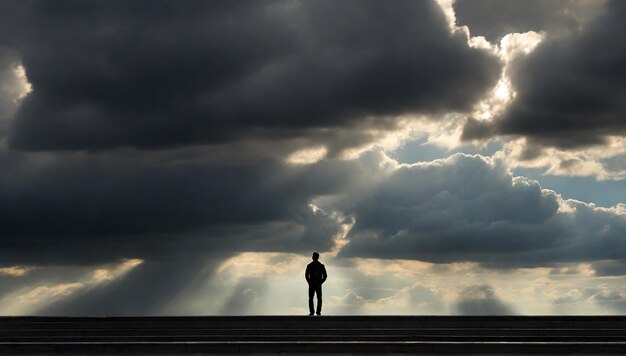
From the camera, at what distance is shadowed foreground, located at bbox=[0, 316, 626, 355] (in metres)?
16.5

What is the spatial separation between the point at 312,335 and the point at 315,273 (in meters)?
8.63

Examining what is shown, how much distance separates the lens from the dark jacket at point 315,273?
3017cm

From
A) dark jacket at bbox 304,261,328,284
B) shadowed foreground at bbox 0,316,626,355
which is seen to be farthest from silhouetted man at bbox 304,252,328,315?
shadowed foreground at bbox 0,316,626,355

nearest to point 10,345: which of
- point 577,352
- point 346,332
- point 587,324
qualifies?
point 346,332

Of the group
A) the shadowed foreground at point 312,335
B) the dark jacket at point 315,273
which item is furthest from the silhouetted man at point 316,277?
the shadowed foreground at point 312,335

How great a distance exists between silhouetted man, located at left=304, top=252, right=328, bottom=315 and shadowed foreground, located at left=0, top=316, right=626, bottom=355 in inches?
108

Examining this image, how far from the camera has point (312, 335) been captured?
70.8ft

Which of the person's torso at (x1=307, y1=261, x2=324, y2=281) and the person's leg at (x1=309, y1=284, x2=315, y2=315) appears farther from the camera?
the person's leg at (x1=309, y1=284, x2=315, y2=315)

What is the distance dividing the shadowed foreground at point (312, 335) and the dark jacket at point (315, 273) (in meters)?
2.83

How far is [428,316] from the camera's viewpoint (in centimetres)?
2733

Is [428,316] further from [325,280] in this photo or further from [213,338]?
[213,338]

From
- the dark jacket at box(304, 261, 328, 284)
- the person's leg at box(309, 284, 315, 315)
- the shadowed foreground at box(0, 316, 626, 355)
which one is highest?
the dark jacket at box(304, 261, 328, 284)

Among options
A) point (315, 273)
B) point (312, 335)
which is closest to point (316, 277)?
point (315, 273)

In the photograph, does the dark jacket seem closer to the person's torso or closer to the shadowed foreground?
the person's torso
